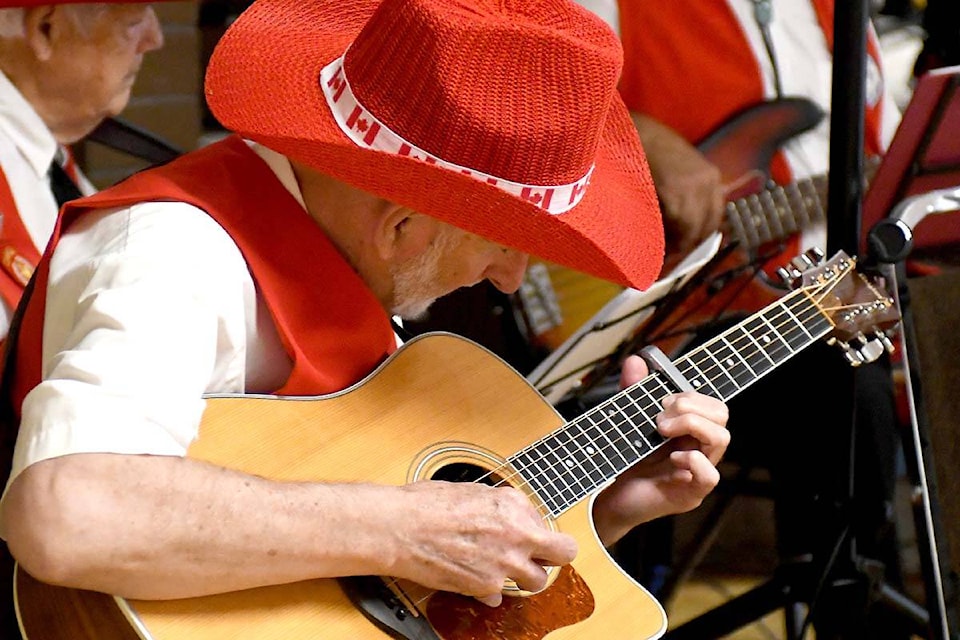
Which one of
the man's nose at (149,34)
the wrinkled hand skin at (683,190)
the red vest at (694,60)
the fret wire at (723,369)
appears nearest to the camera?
the fret wire at (723,369)

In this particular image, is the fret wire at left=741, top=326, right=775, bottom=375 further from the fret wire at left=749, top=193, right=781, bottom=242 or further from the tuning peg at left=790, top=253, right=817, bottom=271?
the fret wire at left=749, top=193, right=781, bottom=242

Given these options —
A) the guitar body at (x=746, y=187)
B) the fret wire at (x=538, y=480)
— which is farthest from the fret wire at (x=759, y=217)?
the fret wire at (x=538, y=480)

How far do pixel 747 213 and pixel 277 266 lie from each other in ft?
4.09

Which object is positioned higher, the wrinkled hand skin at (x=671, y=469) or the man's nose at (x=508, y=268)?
the man's nose at (x=508, y=268)

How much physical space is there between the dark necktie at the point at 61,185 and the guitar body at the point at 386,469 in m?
0.81

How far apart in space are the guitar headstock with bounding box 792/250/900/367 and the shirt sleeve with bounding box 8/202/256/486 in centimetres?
78

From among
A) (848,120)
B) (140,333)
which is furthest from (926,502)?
(140,333)

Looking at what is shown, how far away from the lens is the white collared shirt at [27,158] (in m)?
1.75

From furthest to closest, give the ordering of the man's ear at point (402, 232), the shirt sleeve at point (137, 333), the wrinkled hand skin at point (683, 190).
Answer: the wrinkled hand skin at point (683, 190)
the man's ear at point (402, 232)
the shirt sleeve at point (137, 333)

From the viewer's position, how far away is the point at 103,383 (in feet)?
3.27

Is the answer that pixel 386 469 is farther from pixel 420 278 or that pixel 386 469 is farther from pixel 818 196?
pixel 818 196

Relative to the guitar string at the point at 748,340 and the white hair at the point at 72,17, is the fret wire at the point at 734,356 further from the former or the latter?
the white hair at the point at 72,17

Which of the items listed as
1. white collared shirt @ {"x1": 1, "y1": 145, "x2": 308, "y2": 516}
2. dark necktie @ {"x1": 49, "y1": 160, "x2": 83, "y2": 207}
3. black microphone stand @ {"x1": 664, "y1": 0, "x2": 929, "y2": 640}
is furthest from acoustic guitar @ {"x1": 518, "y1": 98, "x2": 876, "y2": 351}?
white collared shirt @ {"x1": 1, "y1": 145, "x2": 308, "y2": 516}

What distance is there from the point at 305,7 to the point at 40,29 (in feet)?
1.89
